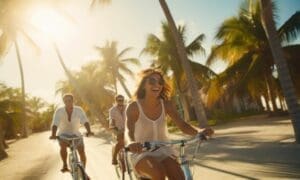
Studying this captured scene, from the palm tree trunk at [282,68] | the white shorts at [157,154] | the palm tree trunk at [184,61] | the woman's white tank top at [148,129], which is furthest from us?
the palm tree trunk at [184,61]

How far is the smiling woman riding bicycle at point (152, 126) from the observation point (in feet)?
12.6

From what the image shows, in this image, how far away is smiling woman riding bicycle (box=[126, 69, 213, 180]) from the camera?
12.6 ft

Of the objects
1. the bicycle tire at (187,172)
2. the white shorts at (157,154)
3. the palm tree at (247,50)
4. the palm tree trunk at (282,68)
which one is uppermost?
the palm tree at (247,50)

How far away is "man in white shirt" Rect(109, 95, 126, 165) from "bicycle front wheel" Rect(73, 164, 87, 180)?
5.23 feet

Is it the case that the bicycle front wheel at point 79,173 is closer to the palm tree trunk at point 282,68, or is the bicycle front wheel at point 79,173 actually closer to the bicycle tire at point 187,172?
the bicycle tire at point 187,172

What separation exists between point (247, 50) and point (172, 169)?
2379 centimetres

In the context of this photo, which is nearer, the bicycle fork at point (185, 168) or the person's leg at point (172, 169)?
the bicycle fork at point (185, 168)

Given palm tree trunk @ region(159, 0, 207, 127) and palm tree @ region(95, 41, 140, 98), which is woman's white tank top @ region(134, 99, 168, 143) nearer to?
palm tree trunk @ region(159, 0, 207, 127)

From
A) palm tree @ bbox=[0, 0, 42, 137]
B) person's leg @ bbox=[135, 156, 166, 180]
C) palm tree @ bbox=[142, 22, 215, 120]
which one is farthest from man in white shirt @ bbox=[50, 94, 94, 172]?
palm tree @ bbox=[0, 0, 42, 137]

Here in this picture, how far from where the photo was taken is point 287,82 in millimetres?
11430

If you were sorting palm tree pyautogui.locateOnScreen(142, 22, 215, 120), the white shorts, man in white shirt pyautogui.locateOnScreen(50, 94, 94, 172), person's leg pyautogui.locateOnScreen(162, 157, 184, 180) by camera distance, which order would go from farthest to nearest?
palm tree pyautogui.locateOnScreen(142, 22, 215, 120)
man in white shirt pyautogui.locateOnScreen(50, 94, 94, 172)
the white shorts
person's leg pyautogui.locateOnScreen(162, 157, 184, 180)

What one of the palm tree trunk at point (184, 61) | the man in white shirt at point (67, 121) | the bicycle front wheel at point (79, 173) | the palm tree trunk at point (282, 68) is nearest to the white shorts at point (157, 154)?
the bicycle front wheel at point (79, 173)

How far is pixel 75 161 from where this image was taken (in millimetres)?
7598

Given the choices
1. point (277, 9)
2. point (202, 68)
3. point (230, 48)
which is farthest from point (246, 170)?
point (202, 68)
